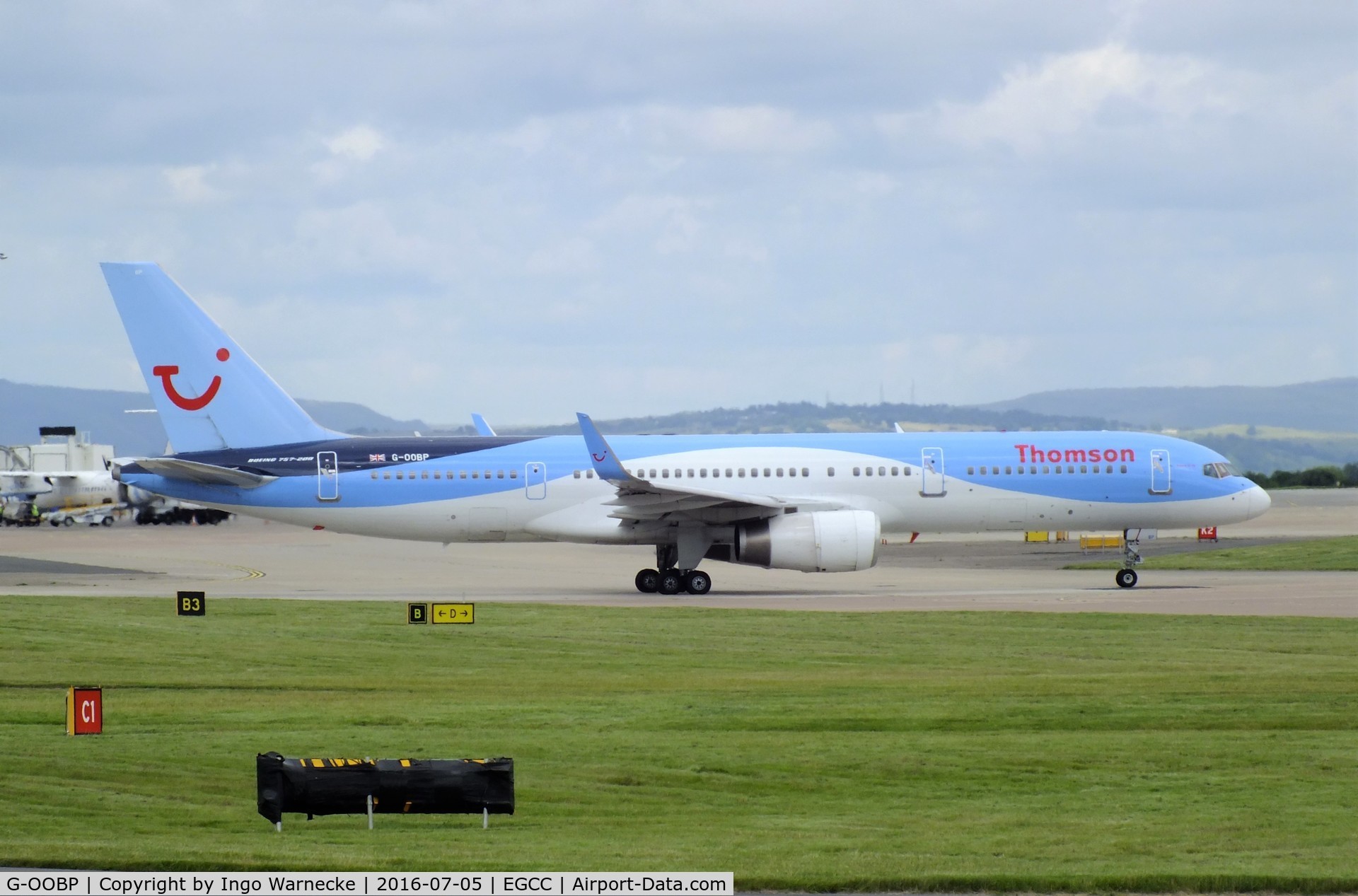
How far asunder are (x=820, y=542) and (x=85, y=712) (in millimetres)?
22965

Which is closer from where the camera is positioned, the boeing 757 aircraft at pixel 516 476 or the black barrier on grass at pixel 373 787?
the black barrier on grass at pixel 373 787

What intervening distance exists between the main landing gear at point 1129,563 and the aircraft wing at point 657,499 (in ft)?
28.4

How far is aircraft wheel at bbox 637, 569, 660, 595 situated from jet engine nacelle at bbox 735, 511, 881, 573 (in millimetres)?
3446

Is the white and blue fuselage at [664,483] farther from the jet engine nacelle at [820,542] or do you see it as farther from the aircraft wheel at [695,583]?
the jet engine nacelle at [820,542]

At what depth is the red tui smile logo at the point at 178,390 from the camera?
41781 millimetres

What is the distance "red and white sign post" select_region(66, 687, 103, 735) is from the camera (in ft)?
61.8

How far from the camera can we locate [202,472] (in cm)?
4103

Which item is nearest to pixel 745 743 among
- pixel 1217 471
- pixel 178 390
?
pixel 178 390

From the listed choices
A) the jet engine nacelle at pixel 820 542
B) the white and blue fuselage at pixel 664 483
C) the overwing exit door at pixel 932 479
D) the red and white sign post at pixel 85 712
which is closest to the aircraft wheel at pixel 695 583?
the white and blue fuselage at pixel 664 483

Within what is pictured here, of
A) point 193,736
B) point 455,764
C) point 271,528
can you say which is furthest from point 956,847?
point 271,528

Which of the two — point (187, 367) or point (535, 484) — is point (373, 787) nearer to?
point (535, 484)

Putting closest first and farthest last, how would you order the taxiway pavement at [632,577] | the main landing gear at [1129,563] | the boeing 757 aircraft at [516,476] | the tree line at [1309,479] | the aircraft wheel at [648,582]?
the taxiway pavement at [632,577] → the boeing 757 aircraft at [516,476] → the aircraft wheel at [648,582] → the main landing gear at [1129,563] → the tree line at [1309,479]

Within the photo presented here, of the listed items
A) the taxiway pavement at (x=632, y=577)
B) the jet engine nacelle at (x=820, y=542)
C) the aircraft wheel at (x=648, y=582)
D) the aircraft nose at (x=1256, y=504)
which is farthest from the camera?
the aircraft nose at (x=1256, y=504)

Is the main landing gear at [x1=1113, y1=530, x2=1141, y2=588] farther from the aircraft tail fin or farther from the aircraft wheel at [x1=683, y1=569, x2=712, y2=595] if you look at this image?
the aircraft tail fin
